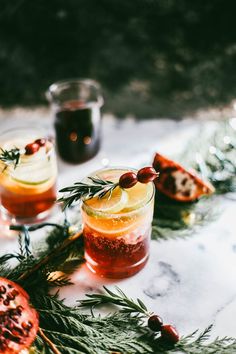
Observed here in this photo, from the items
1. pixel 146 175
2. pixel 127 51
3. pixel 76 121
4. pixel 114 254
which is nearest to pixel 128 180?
pixel 146 175

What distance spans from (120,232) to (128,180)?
0.10 meters

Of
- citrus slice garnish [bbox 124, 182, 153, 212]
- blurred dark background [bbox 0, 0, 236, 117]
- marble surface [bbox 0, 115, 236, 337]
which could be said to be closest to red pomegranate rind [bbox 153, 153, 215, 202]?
marble surface [bbox 0, 115, 236, 337]

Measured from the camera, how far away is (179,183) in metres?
1.21

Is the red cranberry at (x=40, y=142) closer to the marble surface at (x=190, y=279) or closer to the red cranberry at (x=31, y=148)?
the red cranberry at (x=31, y=148)

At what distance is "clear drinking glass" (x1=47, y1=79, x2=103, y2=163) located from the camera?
1361mm

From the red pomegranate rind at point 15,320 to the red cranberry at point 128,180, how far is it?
0.97 ft

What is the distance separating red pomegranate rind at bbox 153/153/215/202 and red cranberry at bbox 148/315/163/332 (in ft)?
1.20

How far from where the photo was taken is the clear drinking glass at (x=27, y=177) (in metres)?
1.13

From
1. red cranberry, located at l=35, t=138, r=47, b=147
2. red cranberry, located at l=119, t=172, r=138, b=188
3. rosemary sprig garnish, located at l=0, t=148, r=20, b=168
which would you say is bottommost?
rosemary sprig garnish, located at l=0, t=148, r=20, b=168

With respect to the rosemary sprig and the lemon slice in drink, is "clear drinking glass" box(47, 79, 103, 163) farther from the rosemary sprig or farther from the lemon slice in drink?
the rosemary sprig

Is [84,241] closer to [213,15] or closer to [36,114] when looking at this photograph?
[36,114]

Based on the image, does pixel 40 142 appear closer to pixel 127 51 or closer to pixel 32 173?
pixel 32 173

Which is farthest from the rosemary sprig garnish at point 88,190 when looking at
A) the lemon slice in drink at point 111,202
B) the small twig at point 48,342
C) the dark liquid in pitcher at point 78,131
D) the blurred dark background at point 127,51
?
the blurred dark background at point 127,51

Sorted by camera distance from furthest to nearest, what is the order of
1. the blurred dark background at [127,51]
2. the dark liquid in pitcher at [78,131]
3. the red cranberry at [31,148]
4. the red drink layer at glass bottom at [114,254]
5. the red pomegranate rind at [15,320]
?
the blurred dark background at [127,51] < the dark liquid in pitcher at [78,131] < the red cranberry at [31,148] < the red drink layer at glass bottom at [114,254] < the red pomegranate rind at [15,320]
